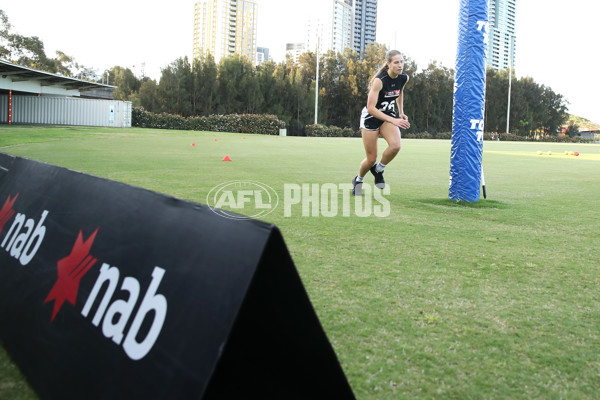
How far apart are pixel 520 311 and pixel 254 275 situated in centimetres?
209

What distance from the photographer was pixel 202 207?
1491 mm

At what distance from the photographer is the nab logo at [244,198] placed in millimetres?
5852

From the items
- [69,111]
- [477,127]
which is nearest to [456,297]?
[477,127]

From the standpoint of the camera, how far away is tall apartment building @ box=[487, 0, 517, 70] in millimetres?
173500

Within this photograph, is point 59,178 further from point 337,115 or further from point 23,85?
point 337,115

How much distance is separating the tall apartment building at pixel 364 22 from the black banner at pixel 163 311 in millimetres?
178862

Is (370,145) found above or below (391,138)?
below

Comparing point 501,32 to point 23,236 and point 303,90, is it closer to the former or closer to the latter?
point 303,90

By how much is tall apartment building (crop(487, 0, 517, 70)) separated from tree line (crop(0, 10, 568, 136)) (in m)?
90.4

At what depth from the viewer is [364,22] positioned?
174 metres

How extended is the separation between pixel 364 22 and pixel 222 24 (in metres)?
47.1

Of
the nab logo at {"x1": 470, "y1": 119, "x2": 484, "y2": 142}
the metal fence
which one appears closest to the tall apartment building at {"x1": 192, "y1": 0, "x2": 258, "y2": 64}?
the metal fence

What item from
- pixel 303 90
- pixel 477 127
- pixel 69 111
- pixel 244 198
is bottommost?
pixel 244 198

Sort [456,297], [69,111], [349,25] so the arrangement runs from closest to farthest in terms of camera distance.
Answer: [456,297], [69,111], [349,25]
